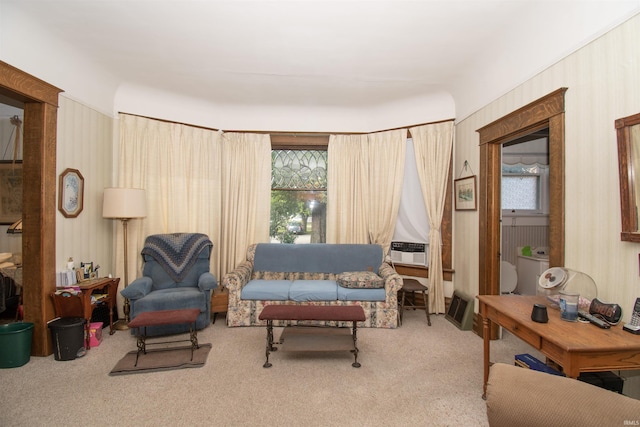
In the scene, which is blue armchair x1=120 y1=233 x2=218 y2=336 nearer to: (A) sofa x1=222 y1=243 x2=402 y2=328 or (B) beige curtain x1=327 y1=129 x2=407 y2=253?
(A) sofa x1=222 y1=243 x2=402 y2=328

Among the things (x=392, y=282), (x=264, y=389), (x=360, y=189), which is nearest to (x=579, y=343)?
(x=264, y=389)

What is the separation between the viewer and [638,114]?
1.79 meters

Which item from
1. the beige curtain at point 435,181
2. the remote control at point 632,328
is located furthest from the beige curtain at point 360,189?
the remote control at point 632,328

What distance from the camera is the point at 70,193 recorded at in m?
3.35

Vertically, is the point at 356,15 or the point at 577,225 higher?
the point at 356,15

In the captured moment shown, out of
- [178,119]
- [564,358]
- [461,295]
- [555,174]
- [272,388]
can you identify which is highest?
[178,119]

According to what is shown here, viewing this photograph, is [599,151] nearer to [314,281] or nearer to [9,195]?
[314,281]

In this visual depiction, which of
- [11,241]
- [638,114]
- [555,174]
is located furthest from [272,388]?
[11,241]

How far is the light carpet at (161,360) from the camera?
8.87 feet

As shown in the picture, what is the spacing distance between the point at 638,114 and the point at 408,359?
2.49m

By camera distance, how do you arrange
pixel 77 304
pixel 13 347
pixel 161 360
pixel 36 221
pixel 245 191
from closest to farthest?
pixel 13 347, pixel 161 360, pixel 36 221, pixel 77 304, pixel 245 191

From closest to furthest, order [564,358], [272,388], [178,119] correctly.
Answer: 1. [564,358]
2. [272,388]
3. [178,119]

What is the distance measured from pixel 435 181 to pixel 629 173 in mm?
2463

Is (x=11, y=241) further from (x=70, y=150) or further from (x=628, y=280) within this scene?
(x=628, y=280)
